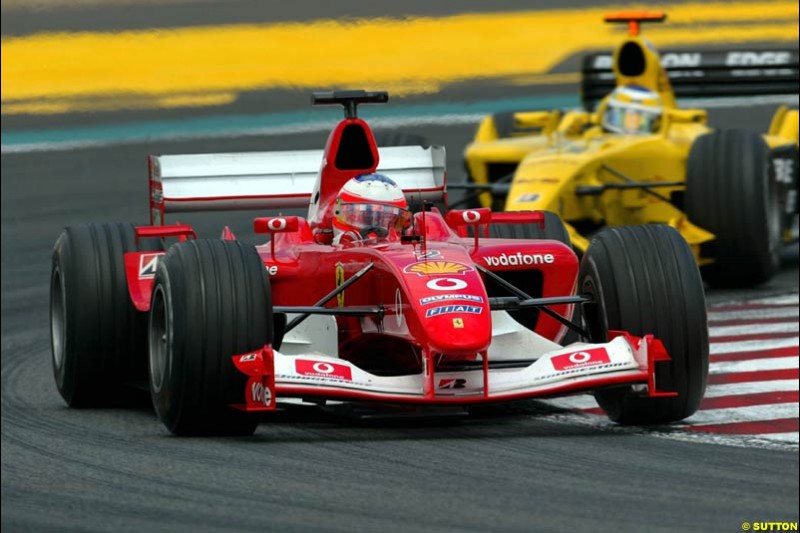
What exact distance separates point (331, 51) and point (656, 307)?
1027 centimetres

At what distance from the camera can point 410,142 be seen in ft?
50.7

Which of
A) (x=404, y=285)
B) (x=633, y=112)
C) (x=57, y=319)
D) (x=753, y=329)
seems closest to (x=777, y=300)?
(x=753, y=329)

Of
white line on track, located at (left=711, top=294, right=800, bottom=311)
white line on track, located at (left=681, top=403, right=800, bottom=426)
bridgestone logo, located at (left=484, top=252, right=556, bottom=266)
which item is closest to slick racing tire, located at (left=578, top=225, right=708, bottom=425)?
white line on track, located at (left=681, top=403, right=800, bottom=426)

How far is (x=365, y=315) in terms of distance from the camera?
944 centimetres

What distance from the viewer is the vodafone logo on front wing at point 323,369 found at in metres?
8.77

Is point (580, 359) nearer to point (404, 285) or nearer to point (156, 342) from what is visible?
point (404, 285)

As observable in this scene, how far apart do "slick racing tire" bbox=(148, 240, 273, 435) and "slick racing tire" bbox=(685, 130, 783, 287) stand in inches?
246

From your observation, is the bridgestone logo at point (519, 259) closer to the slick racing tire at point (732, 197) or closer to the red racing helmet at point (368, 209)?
the red racing helmet at point (368, 209)

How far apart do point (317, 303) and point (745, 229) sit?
6.19m

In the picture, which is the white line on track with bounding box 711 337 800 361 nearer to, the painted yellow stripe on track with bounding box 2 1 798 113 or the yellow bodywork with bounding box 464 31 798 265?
the yellow bodywork with bounding box 464 31 798 265

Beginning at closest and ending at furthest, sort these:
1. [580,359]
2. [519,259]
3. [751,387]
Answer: [580,359] < [519,259] < [751,387]

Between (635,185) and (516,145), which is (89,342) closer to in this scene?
(635,185)

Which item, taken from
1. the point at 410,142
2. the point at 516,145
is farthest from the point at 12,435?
the point at 516,145

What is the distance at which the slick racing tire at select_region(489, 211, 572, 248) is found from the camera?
11008mm
